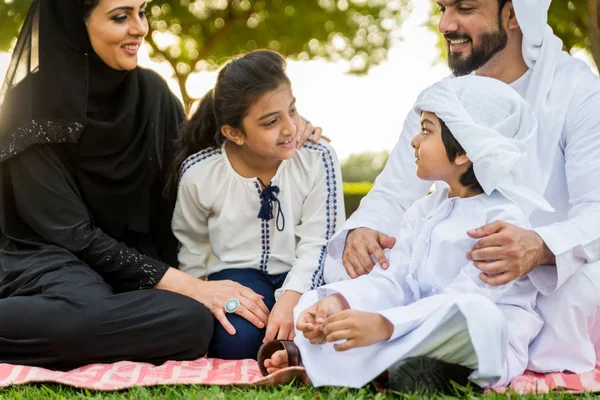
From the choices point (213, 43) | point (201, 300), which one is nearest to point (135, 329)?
point (201, 300)

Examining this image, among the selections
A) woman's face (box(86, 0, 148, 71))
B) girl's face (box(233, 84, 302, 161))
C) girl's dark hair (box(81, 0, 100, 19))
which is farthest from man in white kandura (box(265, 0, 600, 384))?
girl's dark hair (box(81, 0, 100, 19))

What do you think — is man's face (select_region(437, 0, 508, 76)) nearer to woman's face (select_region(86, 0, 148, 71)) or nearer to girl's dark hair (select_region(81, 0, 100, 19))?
woman's face (select_region(86, 0, 148, 71))

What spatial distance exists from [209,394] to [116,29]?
2.20 m

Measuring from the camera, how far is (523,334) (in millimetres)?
3701

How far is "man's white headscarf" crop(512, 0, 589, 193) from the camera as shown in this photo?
166 inches

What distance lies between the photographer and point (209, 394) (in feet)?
11.2

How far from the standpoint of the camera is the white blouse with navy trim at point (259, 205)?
4738mm

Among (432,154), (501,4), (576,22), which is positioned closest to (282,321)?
(432,154)

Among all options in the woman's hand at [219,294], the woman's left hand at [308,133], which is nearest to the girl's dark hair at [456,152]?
the woman's left hand at [308,133]

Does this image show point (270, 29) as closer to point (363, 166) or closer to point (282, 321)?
point (363, 166)

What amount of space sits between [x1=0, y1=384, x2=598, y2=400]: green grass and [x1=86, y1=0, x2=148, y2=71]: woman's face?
73.9 inches

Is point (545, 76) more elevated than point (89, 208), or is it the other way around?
point (545, 76)

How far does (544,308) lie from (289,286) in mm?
1314

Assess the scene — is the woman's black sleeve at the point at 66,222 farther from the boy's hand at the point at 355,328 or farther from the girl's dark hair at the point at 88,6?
the boy's hand at the point at 355,328
